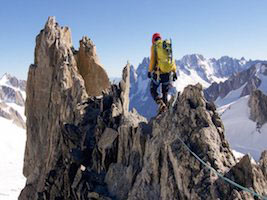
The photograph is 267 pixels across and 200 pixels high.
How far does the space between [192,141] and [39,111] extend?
27530mm

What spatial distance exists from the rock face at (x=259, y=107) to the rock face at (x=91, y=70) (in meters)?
99.1

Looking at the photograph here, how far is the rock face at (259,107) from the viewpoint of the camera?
125m

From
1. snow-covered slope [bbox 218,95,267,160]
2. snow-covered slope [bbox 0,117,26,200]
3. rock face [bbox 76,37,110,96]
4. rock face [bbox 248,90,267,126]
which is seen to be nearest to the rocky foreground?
rock face [bbox 76,37,110,96]

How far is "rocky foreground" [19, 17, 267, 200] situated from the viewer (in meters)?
13.3

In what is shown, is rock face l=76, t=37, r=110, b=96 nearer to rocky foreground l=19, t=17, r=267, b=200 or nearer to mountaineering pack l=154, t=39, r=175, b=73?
rocky foreground l=19, t=17, r=267, b=200

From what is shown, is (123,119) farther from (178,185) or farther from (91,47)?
(91,47)

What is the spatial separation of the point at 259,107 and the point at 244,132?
1500 cm

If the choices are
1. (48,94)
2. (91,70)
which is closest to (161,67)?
(48,94)

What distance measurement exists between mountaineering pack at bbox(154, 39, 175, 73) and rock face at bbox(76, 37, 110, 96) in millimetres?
23305

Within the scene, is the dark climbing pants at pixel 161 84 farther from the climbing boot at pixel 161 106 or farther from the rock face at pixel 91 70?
the rock face at pixel 91 70

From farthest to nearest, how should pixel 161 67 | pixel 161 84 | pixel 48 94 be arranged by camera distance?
pixel 48 94 < pixel 161 84 < pixel 161 67

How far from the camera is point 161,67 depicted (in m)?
17.5

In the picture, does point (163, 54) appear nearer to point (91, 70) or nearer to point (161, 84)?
point (161, 84)

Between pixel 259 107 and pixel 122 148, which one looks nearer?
pixel 122 148
